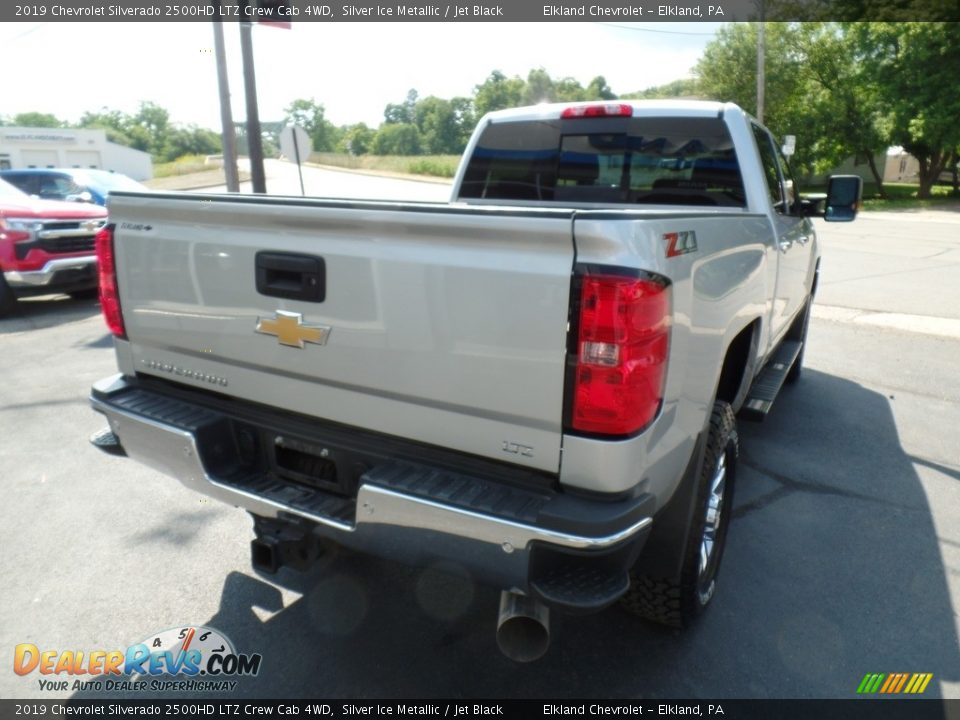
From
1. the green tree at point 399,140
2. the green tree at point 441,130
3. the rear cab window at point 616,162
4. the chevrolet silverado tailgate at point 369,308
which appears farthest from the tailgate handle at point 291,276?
the green tree at point 399,140

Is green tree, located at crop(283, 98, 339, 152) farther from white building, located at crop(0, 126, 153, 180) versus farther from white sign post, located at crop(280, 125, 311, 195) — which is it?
white sign post, located at crop(280, 125, 311, 195)

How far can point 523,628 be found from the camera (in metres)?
2.08

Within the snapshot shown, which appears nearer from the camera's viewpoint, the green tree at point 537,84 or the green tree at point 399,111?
the green tree at point 537,84

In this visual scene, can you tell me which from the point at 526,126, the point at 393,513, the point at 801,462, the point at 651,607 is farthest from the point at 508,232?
the point at 801,462

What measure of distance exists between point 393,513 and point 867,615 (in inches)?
83.0

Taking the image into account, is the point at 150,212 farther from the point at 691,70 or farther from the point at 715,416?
the point at 691,70

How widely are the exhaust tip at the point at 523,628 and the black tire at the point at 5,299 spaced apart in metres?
8.93

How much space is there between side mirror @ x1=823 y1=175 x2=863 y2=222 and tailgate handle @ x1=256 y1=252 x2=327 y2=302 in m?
3.72

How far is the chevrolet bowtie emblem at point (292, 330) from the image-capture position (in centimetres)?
228

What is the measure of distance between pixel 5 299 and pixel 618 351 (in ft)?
30.4

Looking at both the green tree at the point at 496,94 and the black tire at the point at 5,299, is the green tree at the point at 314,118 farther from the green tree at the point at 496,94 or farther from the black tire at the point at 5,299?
the black tire at the point at 5,299

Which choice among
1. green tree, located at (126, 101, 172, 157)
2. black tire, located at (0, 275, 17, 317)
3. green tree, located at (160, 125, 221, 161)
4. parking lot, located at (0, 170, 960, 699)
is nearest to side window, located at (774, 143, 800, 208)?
parking lot, located at (0, 170, 960, 699)

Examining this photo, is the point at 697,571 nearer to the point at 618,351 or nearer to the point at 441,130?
the point at 618,351

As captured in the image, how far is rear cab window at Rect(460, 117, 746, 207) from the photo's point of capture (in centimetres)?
376
